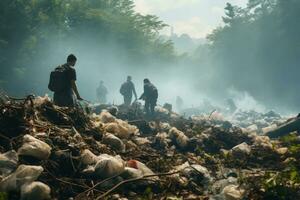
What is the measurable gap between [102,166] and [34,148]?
2.61ft

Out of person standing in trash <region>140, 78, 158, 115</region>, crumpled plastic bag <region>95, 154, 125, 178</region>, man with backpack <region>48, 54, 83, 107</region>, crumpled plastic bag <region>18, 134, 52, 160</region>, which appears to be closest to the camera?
crumpled plastic bag <region>18, 134, 52, 160</region>

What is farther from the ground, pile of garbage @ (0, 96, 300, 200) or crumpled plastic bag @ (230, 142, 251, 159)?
crumpled plastic bag @ (230, 142, 251, 159)

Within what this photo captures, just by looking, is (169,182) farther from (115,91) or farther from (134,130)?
(115,91)

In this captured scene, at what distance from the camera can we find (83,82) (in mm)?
31125

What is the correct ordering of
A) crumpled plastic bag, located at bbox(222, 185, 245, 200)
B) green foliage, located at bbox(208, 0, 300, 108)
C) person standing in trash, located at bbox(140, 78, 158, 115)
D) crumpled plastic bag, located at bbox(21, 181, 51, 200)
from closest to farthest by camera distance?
crumpled plastic bag, located at bbox(21, 181, 51, 200)
crumpled plastic bag, located at bbox(222, 185, 245, 200)
person standing in trash, located at bbox(140, 78, 158, 115)
green foliage, located at bbox(208, 0, 300, 108)

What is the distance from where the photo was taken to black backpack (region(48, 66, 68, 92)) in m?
7.84

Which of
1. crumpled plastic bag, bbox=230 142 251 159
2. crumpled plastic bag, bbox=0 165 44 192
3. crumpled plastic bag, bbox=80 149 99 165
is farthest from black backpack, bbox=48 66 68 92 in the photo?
crumpled plastic bag, bbox=0 165 44 192

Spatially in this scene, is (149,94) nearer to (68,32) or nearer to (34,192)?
(34,192)

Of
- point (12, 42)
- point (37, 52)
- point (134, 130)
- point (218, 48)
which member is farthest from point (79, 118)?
point (218, 48)

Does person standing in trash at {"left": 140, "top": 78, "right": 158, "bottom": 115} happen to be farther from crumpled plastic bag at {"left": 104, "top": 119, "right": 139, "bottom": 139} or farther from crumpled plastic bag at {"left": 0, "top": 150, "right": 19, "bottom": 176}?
crumpled plastic bag at {"left": 0, "top": 150, "right": 19, "bottom": 176}

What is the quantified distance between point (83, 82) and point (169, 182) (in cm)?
2689

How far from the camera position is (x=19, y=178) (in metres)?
3.92

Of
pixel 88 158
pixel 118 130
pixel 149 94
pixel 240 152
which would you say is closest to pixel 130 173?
pixel 88 158

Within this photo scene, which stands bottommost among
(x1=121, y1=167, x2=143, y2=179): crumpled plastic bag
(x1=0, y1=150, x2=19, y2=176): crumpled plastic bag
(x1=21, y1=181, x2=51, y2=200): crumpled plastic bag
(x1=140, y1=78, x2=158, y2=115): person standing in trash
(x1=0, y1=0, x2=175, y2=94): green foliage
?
(x1=21, y1=181, x2=51, y2=200): crumpled plastic bag
